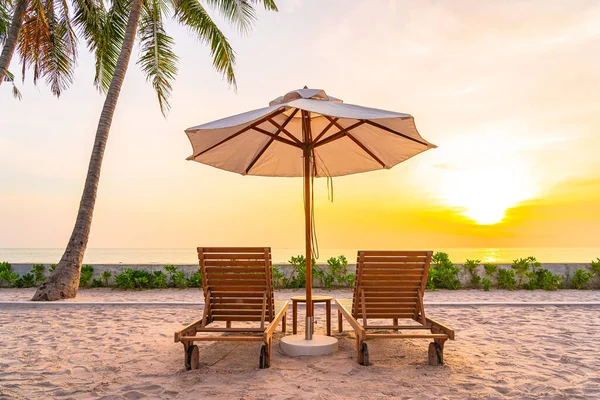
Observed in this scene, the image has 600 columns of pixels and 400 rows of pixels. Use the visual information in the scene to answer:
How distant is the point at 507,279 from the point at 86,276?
375 inches

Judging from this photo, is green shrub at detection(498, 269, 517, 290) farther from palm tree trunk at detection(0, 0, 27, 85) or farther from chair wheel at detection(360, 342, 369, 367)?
palm tree trunk at detection(0, 0, 27, 85)

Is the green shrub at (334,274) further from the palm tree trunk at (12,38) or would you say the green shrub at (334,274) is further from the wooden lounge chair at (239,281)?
the palm tree trunk at (12,38)

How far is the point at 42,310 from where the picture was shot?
686 cm

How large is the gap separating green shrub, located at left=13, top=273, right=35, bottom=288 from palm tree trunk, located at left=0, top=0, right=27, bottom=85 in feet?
15.3

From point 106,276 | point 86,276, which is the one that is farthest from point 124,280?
point 86,276

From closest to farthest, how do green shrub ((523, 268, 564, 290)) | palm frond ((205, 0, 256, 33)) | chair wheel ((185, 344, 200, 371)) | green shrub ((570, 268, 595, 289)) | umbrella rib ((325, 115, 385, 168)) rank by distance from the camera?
1. chair wheel ((185, 344, 200, 371))
2. umbrella rib ((325, 115, 385, 168))
3. green shrub ((523, 268, 564, 290))
4. green shrub ((570, 268, 595, 289))
5. palm frond ((205, 0, 256, 33))

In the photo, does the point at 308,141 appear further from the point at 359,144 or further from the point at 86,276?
the point at 86,276

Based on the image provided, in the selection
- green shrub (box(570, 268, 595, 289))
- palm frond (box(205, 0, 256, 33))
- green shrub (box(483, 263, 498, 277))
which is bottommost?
green shrub (box(570, 268, 595, 289))

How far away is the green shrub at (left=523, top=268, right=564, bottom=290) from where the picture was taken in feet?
31.2

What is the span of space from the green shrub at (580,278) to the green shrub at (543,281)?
304mm

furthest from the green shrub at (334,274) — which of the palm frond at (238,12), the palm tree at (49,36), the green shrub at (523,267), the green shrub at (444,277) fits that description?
the palm tree at (49,36)

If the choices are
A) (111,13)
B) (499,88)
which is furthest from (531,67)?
(111,13)

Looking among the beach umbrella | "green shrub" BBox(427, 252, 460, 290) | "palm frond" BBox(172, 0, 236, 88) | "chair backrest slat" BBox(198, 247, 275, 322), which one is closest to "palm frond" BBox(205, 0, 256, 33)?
"palm frond" BBox(172, 0, 236, 88)

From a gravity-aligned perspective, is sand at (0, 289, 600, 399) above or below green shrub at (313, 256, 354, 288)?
below
